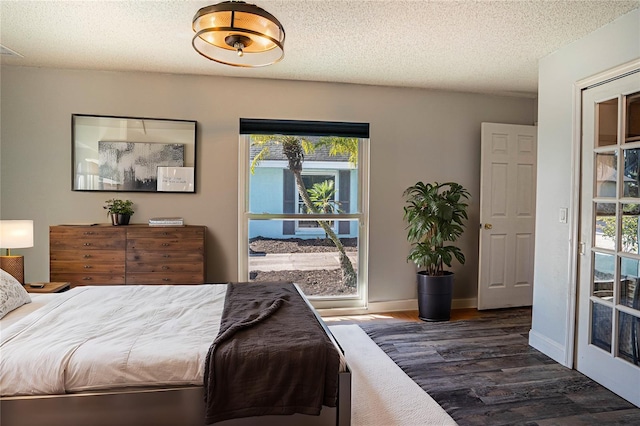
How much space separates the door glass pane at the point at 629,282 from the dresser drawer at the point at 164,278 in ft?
10.9

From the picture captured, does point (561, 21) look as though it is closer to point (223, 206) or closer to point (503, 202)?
point (503, 202)

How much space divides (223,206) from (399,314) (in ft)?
7.46

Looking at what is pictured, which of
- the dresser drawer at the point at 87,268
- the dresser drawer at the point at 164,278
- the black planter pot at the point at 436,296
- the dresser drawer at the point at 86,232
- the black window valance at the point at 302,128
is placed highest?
the black window valance at the point at 302,128

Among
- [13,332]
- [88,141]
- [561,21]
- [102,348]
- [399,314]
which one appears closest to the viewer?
[102,348]

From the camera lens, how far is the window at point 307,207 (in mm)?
4188

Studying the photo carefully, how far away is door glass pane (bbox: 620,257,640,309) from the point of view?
250 cm

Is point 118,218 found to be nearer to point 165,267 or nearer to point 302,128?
point 165,267

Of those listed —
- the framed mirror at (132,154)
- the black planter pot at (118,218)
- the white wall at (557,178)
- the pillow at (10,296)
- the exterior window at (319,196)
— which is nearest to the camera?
the pillow at (10,296)

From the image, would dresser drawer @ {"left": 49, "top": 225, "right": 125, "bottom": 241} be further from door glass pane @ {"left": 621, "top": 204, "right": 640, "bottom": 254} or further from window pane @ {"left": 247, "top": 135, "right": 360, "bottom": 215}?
door glass pane @ {"left": 621, "top": 204, "right": 640, "bottom": 254}

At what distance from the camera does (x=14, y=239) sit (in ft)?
9.77

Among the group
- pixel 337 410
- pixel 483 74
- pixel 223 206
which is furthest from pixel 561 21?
pixel 223 206

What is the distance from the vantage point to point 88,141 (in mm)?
3857

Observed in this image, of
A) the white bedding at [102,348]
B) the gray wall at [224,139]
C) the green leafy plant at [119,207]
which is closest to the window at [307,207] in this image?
the gray wall at [224,139]

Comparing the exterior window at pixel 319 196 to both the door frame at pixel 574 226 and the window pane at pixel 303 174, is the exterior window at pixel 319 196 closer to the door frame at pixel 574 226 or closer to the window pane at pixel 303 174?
the window pane at pixel 303 174
